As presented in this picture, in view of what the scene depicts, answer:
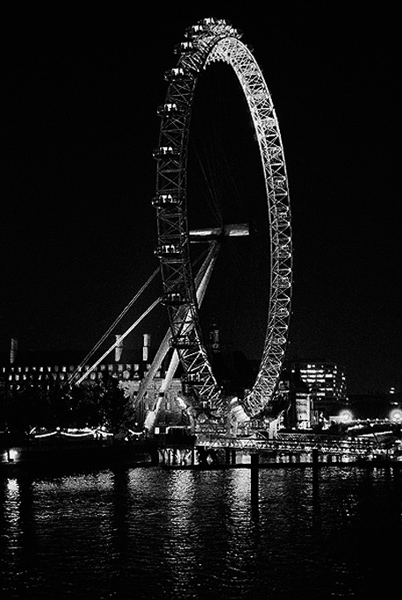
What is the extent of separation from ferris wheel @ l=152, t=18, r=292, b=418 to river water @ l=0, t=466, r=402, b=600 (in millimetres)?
9254

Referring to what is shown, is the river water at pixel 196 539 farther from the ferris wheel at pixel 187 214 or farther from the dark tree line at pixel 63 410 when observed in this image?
the dark tree line at pixel 63 410

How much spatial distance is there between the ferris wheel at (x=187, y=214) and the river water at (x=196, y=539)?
30.4ft

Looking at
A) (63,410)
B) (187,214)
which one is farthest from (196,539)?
(63,410)

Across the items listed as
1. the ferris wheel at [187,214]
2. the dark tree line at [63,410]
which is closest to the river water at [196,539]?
the ferris wheel at [187,214]

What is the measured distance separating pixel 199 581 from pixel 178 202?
80.5 ft

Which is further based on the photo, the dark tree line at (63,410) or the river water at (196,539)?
the dark tree line at (63,410)

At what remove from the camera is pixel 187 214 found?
40.8m

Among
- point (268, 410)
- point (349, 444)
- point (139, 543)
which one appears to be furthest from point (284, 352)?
point (139, 543)

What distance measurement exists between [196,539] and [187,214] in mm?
20858

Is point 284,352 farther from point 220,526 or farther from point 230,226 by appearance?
point 220,526

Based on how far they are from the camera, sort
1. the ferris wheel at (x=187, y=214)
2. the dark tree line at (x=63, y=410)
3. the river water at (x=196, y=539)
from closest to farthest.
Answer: the river water at (x=196, y=539), the ferris wheel at (x=187, y=214), the dark tree line at (x=63, y=410)

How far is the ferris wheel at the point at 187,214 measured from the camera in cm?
4019

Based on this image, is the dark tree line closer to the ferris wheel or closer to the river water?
the ferris wheel

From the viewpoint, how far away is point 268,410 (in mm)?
56719
